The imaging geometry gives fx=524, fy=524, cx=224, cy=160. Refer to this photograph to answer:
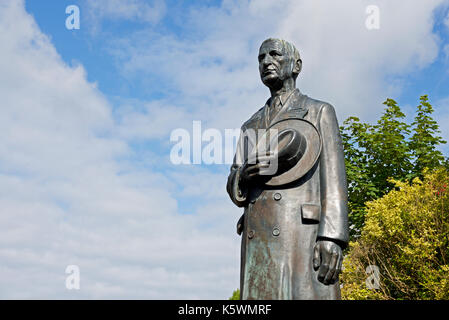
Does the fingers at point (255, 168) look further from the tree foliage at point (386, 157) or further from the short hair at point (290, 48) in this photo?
the tree foliage at point (386, 157)

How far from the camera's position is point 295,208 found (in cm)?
482

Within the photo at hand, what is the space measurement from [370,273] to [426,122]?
7907mm

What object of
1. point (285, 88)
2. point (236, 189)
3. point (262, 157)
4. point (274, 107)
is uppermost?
point (285, 88)

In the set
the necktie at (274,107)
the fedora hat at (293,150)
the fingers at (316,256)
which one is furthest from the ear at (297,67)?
the fingers at (316,256)

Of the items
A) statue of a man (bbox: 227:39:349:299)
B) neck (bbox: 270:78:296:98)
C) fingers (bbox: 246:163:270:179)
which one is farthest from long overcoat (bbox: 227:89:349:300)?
neck (bbox: 270:78:296:98)

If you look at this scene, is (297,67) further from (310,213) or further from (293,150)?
(310,213)

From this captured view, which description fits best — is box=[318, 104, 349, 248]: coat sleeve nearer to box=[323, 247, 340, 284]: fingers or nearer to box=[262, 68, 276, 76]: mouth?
box=[323, 247, 340, 284]: fingers

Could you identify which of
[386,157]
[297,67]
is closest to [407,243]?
[386,157]

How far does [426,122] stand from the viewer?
77.0 feet

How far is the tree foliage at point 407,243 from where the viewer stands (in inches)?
709

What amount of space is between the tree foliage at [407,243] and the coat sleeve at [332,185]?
14.1m

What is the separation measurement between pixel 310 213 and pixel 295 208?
0.15 m
